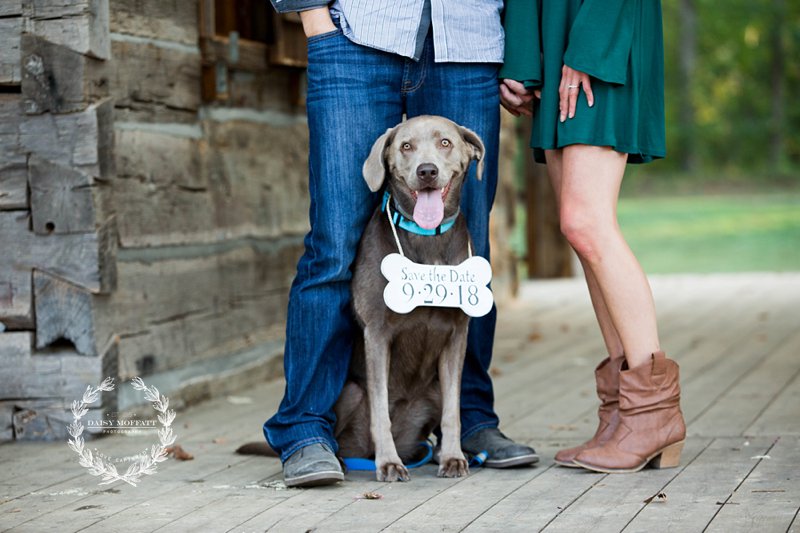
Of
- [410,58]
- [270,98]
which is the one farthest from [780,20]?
[410,58]

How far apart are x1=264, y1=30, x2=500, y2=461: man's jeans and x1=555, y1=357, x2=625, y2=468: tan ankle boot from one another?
666mm

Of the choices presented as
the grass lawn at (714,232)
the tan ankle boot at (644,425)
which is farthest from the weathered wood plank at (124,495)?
the grass lawn at (714,232)

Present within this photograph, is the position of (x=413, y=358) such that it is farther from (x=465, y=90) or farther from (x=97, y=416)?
(x=97, y=416)

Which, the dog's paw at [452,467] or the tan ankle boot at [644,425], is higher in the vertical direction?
the tan ankle boot at [644,425]

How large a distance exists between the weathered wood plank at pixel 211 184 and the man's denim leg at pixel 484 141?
1428 mm

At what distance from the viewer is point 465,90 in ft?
11.5

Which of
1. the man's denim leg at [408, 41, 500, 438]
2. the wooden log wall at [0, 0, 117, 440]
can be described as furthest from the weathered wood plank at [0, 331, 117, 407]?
the man's denim leg at [408, 41, 500, 438]

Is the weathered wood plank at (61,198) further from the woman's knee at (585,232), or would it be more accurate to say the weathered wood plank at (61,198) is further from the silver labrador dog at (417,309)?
the woman's knee at (585,232)

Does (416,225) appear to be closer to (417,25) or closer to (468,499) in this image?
(417,25)

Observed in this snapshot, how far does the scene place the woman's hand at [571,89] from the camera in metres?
3.36

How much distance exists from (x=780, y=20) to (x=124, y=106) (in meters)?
28.7

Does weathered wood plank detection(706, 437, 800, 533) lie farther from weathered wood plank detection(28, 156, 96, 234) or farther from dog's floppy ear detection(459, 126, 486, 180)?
weathered wood plank detection(28, 156, 96, 234)

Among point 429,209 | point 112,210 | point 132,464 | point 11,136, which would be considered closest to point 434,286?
point 429,209

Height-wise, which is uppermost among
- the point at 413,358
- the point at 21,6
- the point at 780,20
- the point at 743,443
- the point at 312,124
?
the point at 780,20
